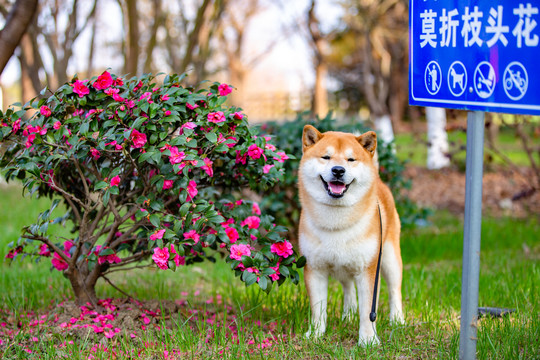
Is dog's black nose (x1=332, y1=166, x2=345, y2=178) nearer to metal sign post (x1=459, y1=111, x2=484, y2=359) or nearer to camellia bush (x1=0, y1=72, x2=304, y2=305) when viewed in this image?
camellia bush (x1=0, y1=72, x2=304, y2=305)

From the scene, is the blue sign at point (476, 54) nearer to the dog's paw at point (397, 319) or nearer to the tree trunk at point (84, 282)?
the dog's paw at point (397, 319)

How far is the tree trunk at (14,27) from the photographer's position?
421 centimetres

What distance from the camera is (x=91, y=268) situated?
358 cm

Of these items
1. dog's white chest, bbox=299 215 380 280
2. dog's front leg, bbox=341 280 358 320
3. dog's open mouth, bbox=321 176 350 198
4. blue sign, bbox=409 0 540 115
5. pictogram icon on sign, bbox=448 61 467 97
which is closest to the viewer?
blue sign, bbox=409 0 540 115

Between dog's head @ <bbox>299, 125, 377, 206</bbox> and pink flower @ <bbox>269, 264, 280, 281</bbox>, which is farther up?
dog's head @ <bbox>299, 125, 377, 206</bbox>

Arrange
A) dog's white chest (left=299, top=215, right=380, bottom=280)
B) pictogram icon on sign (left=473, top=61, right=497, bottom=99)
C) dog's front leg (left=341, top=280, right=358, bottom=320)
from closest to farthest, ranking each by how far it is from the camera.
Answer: pictogram icon on sign (left=473, top=61, right=497, bottom=99) < dog's white chest (left=299, top=215, right=380, bottom=280) < dog's front leg (left=341, top=280, right=358, bottom=320)

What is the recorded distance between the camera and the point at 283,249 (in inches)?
134

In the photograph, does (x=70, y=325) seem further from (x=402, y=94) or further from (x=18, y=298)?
(x=402, y=94)

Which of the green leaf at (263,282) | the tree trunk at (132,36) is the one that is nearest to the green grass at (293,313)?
the green leaf at (263,282)

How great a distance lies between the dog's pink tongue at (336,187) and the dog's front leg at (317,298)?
0.56 metres

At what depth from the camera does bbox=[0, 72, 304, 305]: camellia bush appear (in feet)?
10.6

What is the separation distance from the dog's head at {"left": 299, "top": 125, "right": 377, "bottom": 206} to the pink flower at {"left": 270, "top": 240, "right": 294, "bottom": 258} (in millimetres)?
346

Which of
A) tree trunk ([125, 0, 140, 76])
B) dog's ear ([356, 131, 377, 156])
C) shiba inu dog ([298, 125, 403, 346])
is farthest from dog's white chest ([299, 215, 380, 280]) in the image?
tree trunk ([125, 0, 140, 76])

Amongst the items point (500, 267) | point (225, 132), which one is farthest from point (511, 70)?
point (500, 267)
